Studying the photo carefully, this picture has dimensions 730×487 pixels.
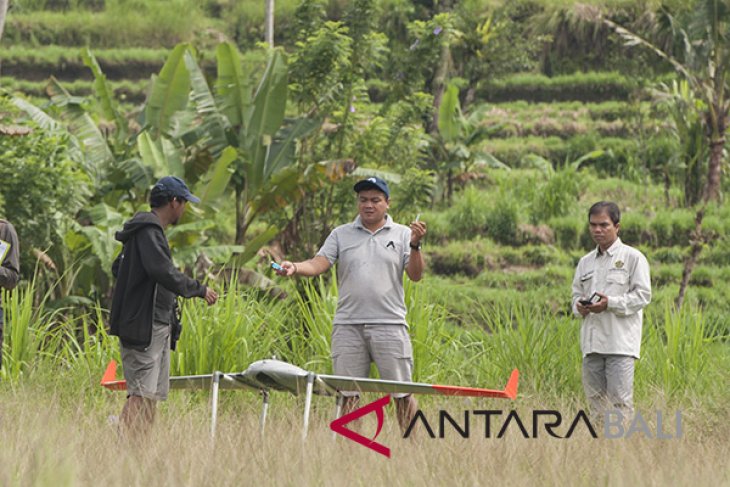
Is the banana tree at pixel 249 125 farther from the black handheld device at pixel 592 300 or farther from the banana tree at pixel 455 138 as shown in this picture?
the black handheld device at pixel 592 300

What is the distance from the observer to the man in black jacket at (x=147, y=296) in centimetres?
644

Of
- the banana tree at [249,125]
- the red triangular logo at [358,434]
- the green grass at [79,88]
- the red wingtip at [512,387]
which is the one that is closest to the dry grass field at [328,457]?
the red triangular logo at [358,434]

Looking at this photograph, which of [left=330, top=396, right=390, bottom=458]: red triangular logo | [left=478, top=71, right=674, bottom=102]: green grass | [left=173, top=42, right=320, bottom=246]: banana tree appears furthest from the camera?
[left=478, top=71, right=674, bottom=102]: green grass

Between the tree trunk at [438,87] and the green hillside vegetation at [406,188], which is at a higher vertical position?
the tree trunk at [438,87]

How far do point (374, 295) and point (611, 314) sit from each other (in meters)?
1.23

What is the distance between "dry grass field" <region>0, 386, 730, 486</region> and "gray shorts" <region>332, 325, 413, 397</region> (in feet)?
0.92

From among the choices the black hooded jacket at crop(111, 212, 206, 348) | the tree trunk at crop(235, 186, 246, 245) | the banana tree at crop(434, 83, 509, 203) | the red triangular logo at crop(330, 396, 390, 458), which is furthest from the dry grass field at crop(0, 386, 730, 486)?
the banana tree at crop(434, 83, 509, 203)

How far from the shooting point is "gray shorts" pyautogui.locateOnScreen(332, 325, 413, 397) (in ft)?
23.0

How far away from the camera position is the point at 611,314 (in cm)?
→ 711

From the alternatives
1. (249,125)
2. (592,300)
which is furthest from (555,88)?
(592,300)

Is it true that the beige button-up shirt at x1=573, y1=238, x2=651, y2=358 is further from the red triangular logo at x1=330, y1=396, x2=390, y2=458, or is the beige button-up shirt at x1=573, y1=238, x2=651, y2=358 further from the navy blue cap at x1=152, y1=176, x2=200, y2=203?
the navy blue cap at x1=152, y1=176, x2=200, y2=203

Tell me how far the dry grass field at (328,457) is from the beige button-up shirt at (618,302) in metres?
0.51

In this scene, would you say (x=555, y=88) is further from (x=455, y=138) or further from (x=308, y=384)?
(x=308, y=384)

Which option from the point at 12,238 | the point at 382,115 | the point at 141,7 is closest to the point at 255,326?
the point at 12,238
